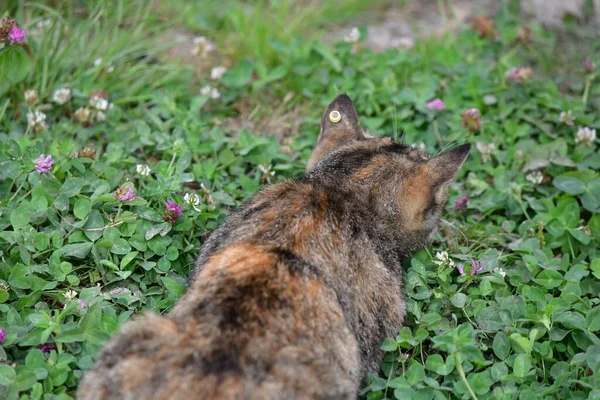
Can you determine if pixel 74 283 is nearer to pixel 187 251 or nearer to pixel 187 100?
pixel 187 251

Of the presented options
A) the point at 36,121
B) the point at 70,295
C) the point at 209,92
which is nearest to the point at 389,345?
the point at 70,295

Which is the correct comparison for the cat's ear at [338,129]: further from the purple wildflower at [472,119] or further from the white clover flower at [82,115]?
the white clover flower at [82,115]

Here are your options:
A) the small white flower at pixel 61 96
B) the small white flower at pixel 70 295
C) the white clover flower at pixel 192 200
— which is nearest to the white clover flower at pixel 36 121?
the small white flower at pixel 61 96

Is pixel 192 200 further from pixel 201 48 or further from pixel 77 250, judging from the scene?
pixel 201 48

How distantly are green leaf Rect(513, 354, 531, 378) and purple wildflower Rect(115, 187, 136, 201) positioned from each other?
2503 mm

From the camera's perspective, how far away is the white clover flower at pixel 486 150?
5.80m

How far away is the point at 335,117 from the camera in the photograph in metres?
5.05

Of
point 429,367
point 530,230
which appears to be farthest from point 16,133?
point 530,230

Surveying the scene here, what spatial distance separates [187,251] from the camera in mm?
4750

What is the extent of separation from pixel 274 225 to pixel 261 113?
2.61 m

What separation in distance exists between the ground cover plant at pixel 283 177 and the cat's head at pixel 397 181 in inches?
12.9

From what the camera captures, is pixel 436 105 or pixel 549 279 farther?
pixel 436 105

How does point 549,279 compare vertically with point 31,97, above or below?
below

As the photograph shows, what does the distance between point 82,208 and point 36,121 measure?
3.95 feet
